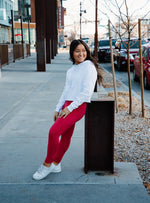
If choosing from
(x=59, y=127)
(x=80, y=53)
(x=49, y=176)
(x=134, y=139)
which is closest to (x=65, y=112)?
(x=59, y=127)

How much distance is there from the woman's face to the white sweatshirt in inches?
2.6

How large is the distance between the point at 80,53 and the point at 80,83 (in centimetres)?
35

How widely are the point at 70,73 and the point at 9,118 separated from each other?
3.31 m

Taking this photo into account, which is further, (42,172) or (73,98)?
(42,172)

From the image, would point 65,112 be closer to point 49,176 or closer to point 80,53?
point 80,53

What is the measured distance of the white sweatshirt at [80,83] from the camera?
3094mm

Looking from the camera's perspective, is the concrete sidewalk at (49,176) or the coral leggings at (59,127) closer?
the concrete sidewalk at (49,176)

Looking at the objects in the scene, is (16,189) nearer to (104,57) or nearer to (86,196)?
(86,196)

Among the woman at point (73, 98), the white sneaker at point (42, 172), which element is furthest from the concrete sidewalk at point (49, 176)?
the woman at point (73, 98)

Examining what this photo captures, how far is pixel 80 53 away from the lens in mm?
3248

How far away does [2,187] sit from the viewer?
→ 315 cm

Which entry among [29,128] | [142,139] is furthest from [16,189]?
[142,139]

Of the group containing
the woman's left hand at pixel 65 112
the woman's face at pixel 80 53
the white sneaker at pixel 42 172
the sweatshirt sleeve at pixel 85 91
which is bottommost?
the white sneaker at pixel 42 172

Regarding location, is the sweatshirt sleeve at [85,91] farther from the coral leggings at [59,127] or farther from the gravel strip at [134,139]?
the gravel strip at [134,139]
